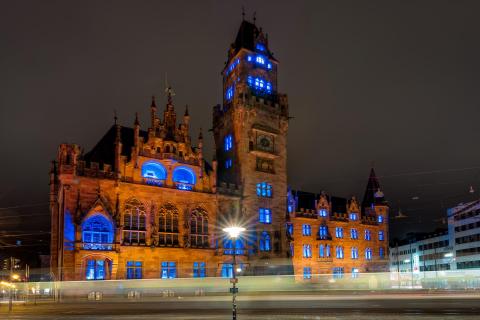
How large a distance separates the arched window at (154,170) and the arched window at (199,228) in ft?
18.2

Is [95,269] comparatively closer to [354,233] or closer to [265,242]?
[265,242]

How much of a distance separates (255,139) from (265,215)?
376 inches

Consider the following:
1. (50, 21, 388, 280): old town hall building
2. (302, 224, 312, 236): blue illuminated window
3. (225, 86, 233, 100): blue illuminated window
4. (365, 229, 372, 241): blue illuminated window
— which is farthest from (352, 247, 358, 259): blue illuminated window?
(225, 86, 233, 100): blue illuminated window

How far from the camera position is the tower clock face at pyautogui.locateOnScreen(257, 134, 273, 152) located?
62.0 meters

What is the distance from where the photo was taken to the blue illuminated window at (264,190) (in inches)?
2397

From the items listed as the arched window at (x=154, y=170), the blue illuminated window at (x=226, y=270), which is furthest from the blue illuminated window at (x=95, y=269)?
the blue illuminated window at (x=226, y=270)

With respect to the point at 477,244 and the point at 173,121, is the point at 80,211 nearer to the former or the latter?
the point at 173,121

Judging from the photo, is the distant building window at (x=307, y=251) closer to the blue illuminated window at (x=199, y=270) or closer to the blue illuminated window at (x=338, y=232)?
the blue illuminated window at (x=338, y=232)

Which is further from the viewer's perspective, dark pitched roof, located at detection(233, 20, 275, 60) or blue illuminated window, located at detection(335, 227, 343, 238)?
blue illuminated window, located at detection(335, 227, 343, 238)

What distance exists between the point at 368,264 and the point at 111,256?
5161 cm

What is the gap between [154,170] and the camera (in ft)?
174

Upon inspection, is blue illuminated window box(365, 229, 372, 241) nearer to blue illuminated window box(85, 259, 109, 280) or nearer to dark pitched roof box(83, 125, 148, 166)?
dark pitched roof box(83, 125, 148, 166)

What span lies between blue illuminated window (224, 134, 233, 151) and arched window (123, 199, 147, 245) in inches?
646

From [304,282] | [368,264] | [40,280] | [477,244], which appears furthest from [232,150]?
[477,244]
